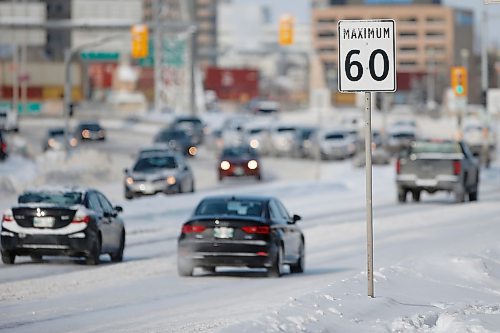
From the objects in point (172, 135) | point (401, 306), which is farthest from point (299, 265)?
→ point (172, 135)

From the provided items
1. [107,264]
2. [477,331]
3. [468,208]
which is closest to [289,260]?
[107,264]

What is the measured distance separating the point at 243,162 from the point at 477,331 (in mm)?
44312

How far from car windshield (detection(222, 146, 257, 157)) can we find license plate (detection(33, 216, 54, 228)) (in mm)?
34519

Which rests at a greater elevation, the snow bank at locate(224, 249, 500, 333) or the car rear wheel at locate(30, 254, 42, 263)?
the snow bank at locate(224, 249, 500, 333)

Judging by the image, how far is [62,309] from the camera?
1584 cm

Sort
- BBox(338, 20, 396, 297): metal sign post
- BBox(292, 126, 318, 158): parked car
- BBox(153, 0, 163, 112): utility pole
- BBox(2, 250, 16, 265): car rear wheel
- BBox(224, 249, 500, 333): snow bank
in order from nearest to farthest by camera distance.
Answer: BBox(224, 249, 500, 333): snow bank < BBox(338, 20, 396, 297): metal sign post < BBox(2, 250, 16, 265): car rear wheel < BBox(292, 126, 318, 158): parked car < BBox(153, 0, 163, 112): utility pole

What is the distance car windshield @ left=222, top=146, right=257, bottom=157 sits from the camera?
5697 cm

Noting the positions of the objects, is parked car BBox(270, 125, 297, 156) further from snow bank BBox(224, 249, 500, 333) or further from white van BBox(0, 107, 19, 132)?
snow bank BBox(224, 249, 500, 333)

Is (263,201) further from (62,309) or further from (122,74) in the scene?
(122,74)

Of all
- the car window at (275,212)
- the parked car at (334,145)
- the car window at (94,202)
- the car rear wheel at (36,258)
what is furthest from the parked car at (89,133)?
the car window at (275,212)

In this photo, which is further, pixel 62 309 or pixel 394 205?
pixel 394 205

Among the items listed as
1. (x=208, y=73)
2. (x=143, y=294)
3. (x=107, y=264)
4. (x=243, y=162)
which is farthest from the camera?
(x=208, y=73)

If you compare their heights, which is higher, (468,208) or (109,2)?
(109,2)

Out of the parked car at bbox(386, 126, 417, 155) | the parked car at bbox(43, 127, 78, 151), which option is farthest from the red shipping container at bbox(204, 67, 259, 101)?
the parked car at bbox(43, 127, 78, 151)
